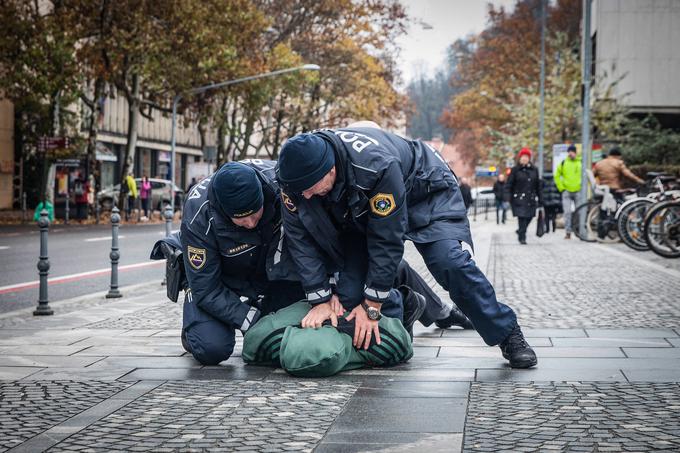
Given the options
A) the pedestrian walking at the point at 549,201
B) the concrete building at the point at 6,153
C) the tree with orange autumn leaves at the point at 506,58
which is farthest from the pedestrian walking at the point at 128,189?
the tree with orange autumn leaves at the point at 506,58

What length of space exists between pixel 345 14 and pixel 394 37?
12.8 feet

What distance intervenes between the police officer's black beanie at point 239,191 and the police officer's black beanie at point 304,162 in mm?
394

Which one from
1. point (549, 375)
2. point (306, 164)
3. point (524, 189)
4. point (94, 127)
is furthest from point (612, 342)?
point (94, 127)

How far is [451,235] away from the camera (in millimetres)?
5992

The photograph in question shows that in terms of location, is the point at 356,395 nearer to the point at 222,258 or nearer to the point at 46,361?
the point at 222,258

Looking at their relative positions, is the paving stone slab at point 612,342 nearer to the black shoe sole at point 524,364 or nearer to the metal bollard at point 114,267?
the black shoe sole at point 524,364

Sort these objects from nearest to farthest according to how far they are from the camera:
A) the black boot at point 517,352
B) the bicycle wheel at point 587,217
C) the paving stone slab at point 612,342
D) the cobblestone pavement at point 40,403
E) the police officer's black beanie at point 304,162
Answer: the cobblestone pavement at point 40,403 → the police officer's black beanie at point 304,162 → the black boot at point 517,352 → the paving stone slab at point 612,342 → the bicycle wheel at point 587,217

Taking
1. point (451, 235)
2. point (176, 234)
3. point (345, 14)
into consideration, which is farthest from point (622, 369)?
point (345, 14)

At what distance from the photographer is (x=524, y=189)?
2038 cm

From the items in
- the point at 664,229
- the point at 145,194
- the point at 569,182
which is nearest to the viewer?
the point at 664,229

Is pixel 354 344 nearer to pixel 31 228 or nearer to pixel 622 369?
pixel 622 369

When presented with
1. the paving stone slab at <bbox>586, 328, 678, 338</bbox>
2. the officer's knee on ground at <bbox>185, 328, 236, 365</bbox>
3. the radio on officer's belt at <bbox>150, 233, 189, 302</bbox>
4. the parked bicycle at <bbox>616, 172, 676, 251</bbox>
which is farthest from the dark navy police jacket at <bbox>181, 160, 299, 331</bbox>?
the parked bicycle at <bbox>616, 172, 676, 251</bbox>

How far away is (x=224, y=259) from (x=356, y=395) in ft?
5.00

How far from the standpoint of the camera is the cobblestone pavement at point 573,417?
413 cm
